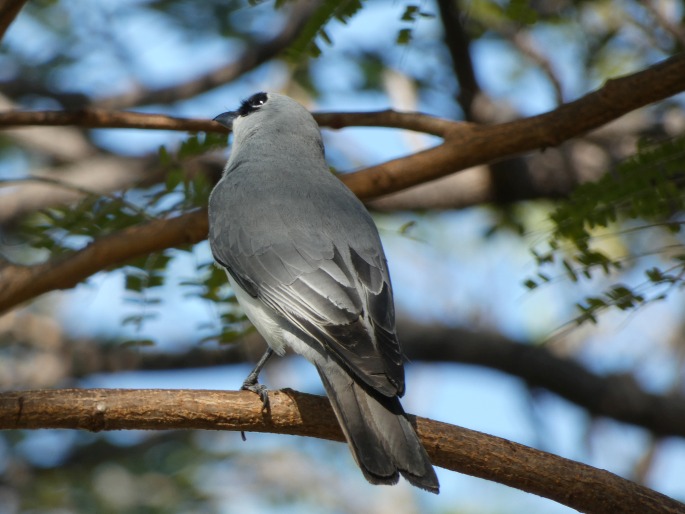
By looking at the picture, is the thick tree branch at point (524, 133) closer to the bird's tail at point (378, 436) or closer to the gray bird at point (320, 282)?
the gray bird at point (320, 282)

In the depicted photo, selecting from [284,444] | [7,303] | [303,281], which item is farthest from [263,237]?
[284,444]

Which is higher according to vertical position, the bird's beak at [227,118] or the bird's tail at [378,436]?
the bird's beak at [227,118]

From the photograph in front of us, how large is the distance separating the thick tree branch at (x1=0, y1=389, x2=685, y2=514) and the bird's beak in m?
2.41

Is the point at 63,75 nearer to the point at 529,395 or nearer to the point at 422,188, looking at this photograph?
the point at 422,188

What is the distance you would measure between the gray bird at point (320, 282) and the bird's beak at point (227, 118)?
29 cm

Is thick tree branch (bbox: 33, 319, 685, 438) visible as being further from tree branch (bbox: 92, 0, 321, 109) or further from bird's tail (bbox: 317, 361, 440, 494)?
bird's tail (bbox: 317, 361, 440, 494)

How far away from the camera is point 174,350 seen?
25.9 feet

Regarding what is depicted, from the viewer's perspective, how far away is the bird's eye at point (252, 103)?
5.76 metres

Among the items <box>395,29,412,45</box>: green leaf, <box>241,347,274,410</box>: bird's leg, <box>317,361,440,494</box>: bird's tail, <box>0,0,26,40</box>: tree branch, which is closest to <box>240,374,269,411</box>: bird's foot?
<box>241,347,274,410</box>: bird's leg

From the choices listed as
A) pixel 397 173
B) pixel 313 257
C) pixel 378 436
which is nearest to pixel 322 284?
pixel 313 257

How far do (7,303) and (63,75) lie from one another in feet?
13.2

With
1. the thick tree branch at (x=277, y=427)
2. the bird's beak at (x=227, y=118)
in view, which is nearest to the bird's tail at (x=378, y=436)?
the thick tree branch at (x=277, y=427)

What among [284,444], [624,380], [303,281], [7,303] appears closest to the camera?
[303,281]

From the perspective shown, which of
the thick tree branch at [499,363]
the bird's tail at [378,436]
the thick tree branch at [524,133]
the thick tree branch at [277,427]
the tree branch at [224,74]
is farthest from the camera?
the tree branch at [224,74]
